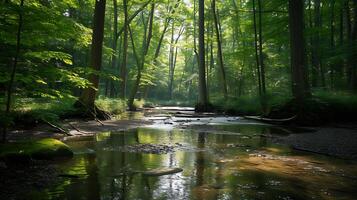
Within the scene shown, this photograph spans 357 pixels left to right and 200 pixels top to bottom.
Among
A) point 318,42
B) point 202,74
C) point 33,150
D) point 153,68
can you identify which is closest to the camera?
point 33,150

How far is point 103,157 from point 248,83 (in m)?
30.3

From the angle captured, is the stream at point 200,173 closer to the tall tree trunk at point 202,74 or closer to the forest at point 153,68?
the forest at point 153,68

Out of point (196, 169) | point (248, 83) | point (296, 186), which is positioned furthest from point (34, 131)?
point (248, 83)

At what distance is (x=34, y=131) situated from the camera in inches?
447

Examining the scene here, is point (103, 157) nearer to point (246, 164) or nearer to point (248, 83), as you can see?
point (246, 164)

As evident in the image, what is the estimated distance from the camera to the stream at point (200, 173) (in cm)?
530

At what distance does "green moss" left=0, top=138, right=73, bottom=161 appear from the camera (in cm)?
658

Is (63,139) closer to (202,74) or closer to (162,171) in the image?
(162,171)

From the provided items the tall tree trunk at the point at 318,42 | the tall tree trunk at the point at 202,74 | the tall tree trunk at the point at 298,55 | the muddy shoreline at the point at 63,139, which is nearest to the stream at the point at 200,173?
the muddy shoreline at the point at 63,139

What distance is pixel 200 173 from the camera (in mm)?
6719

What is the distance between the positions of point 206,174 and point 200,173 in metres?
0.15

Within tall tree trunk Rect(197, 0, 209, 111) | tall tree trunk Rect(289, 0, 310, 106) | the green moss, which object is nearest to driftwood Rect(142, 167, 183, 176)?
the green moss

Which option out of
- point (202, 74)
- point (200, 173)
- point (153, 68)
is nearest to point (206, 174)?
point (200, 173)

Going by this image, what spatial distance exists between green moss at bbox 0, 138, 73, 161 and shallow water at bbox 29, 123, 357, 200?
467 millimetres
